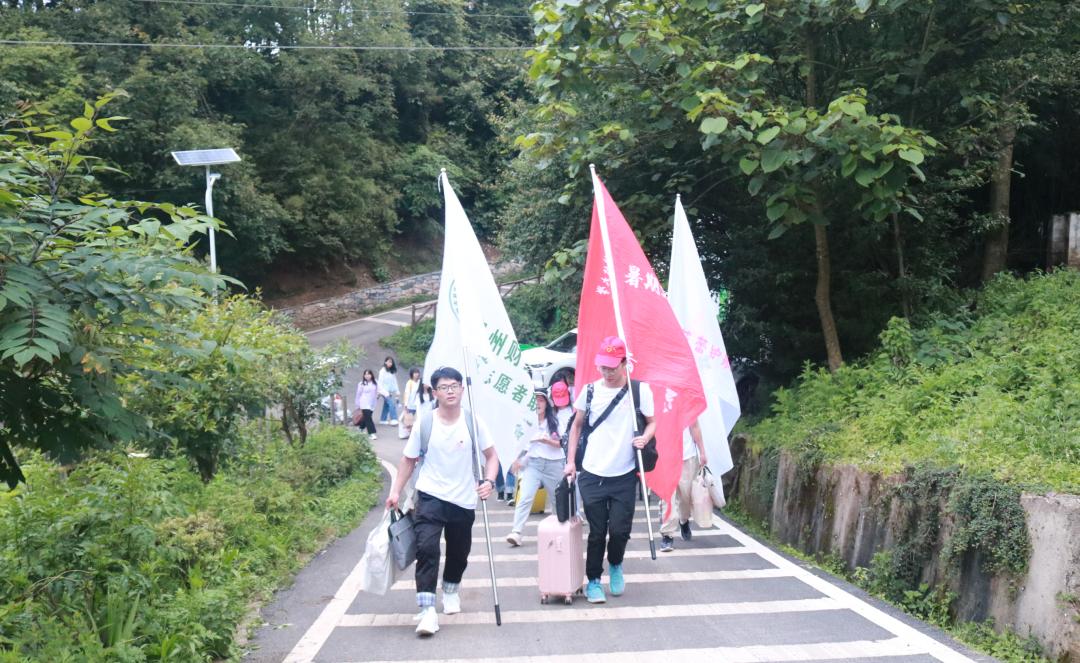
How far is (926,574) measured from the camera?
7250 mm

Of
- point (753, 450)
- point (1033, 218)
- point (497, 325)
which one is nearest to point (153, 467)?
Answer: point (497, 325)

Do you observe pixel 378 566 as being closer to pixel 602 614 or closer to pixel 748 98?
pixel 602 614

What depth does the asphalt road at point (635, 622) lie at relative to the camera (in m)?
6.02

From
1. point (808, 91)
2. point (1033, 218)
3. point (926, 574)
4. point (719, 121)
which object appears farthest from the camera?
point (1033, 218)

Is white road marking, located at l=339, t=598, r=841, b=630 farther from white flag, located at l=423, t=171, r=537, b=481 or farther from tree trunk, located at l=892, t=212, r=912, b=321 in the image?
tree trunk, located at l=892, t=212, r=912, b=321

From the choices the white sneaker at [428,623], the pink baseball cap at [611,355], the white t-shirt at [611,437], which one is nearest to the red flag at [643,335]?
the pink baseball cap at [611,355]

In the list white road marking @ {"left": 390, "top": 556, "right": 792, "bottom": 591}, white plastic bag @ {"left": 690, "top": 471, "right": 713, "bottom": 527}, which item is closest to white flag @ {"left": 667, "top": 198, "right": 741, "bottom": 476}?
white plastic bag @ {"left": 690, "top": 471, "right": 713, "bottom": 527}

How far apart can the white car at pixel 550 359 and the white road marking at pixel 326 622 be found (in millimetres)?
11752

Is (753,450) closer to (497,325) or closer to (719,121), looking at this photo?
(719,121)

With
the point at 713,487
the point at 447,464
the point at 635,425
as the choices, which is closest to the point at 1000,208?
the point at 713,487

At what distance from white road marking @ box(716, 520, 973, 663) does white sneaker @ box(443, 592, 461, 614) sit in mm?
2782

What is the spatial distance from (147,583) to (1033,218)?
1409 cm

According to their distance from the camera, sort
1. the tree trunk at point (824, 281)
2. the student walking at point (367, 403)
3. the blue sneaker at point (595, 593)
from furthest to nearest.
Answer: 1. the student walking at point (367, 403)
2. the tree trunk at point (824, 281)
3. the blue sneaker at point (595, 593)

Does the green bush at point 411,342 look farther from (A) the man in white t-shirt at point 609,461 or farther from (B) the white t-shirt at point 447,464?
(B) the white t-shirt at point 447,464
